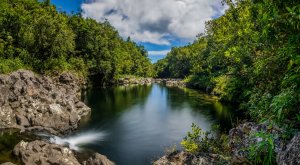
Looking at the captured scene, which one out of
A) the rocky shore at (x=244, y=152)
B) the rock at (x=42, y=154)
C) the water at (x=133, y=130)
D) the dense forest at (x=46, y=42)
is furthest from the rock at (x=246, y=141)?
the dense forest at (x=46, y=42)

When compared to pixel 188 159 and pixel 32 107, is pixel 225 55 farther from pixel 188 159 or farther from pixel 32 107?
pixel 32 107

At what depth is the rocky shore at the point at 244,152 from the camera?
18.2ft

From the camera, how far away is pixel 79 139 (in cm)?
2572

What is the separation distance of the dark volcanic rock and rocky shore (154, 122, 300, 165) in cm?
1768

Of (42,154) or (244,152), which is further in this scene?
(42,154)

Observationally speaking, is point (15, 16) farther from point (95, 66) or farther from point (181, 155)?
point (181, 155)

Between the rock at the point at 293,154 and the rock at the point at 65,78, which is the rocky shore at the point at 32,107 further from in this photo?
the rock at the point at 293,154

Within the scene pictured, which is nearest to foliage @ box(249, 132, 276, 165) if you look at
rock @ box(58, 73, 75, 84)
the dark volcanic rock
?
the dark volcanic rock

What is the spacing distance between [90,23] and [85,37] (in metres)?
5.56

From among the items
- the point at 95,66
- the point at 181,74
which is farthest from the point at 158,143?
the point at 181,74

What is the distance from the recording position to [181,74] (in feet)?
442

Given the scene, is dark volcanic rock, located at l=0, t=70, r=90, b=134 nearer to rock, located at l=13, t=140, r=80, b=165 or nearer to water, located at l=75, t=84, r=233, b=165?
water, located at l=75, t=84, r=233, b=165

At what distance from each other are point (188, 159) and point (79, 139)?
16282 mm

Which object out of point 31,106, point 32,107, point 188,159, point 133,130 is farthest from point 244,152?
point 31,106
